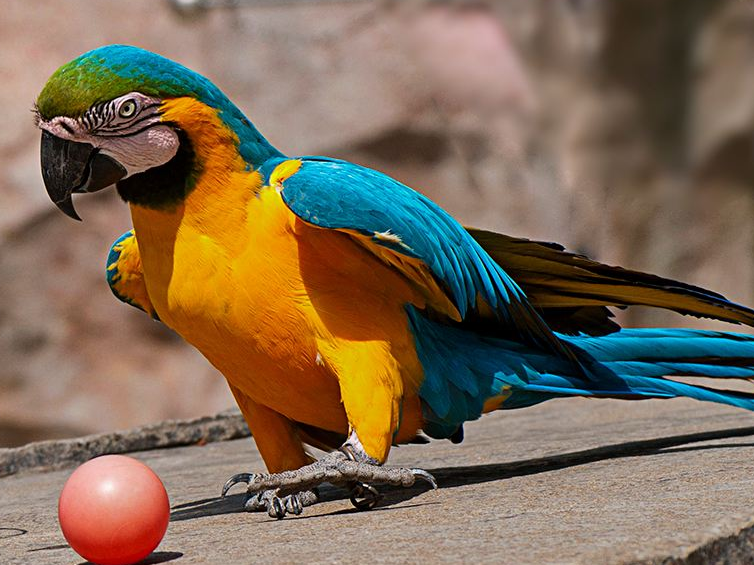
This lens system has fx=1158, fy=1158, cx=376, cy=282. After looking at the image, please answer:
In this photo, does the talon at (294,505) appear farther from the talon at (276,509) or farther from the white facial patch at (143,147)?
the white facial patch at (143,147)

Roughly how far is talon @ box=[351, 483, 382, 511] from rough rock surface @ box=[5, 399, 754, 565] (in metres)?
0.02

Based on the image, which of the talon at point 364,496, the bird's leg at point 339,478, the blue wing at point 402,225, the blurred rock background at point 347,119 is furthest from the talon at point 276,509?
the blurred rock background at point 347,119

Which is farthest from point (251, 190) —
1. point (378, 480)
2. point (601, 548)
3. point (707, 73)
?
point (707, 73)

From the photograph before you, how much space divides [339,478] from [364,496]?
0.07 metres

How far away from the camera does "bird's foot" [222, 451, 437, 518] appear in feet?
5.92

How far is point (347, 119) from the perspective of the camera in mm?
5395

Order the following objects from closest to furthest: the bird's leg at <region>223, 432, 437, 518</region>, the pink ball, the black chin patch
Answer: the pink ball
the bird's leg at <region>223, 432, 437, 518</region>
the black chin patch

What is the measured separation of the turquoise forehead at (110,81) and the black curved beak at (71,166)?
0.17ft

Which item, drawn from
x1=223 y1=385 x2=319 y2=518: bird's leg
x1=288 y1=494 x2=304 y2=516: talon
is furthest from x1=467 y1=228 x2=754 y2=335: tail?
x1=288 y1=494 x2=304 y2=516: talon

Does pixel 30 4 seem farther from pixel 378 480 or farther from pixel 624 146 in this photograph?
pixel 378 480

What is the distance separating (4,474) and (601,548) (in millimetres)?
2120

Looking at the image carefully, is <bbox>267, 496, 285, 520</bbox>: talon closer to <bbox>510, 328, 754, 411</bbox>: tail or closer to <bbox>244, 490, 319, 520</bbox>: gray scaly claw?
<bbox>244, 490, 319, 520</bbox>: gray scaly claw

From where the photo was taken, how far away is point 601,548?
126 centimetres

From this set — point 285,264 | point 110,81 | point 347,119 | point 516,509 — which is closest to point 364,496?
point 516,509
